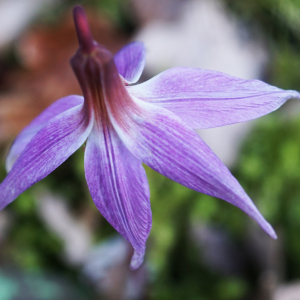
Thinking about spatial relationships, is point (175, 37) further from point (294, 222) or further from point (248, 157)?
point (294, 222)

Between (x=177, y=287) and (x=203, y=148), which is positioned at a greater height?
(x=203, y=148)

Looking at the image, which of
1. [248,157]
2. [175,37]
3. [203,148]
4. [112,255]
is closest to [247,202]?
[203,148]

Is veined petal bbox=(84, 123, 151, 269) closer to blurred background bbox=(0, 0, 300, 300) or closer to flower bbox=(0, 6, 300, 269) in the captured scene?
flower bbox=(0, 6, 300, 269)

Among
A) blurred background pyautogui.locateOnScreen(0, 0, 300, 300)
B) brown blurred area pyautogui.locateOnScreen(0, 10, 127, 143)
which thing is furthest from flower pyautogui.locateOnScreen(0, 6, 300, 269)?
brown blurred area pyautogui.locateOnScreen(0, 10, 127, 143)

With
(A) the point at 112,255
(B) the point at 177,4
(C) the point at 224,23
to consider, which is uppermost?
(B) the point at 177,4

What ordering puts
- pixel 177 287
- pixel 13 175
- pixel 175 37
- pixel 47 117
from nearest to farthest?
pixel 13 175, pixel 47 117, pixel 177 287, pixel 175 37

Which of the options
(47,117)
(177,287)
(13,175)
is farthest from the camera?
(177,287)

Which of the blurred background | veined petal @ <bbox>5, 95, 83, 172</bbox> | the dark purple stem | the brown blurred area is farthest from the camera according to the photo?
the brown blurred area
